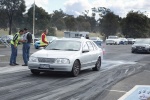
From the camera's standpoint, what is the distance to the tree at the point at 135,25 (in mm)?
88500

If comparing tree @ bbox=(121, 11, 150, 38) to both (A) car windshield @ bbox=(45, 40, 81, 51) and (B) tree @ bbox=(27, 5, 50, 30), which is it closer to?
(B) tree @ bbox=(27, 5, 50, 30)

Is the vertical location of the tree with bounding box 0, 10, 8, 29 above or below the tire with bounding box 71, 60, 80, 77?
above

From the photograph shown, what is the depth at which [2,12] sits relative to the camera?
66.6m

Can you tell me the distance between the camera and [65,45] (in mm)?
12852

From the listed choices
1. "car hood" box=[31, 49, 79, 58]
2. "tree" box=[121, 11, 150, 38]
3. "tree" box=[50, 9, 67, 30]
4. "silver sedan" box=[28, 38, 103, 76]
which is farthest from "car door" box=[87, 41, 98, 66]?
"tree" box=[50, 9, 67, 30]

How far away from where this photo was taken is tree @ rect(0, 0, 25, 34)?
2586 inches

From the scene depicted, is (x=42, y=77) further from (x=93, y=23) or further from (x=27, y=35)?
(x=93, y=23)

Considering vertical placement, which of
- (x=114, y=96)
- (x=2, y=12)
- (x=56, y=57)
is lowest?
(x=114, y=96)

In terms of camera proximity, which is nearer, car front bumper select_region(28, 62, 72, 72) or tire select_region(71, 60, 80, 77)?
car front bumper select_region(28, 62, 72, 72)

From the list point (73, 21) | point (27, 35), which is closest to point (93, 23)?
point (73, 21)

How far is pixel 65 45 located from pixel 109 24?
81.7 meters

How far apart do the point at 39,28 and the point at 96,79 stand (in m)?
60.1

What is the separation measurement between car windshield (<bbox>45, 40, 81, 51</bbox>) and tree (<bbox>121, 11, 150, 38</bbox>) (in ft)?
252

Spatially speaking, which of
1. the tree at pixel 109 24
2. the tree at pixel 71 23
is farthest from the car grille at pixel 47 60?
the tree at pixel 71 23
